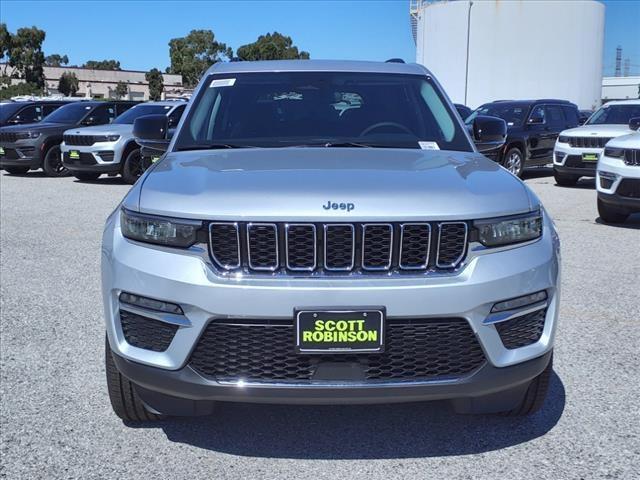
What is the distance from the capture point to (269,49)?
81.3 metres

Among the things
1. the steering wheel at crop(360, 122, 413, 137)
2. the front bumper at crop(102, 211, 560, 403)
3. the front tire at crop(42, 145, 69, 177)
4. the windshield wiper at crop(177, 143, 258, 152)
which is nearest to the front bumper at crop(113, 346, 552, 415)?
the front bumper at crop(102, 211, 560, 403)

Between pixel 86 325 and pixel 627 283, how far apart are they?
4.56 meters

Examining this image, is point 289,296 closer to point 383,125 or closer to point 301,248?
point 301,248

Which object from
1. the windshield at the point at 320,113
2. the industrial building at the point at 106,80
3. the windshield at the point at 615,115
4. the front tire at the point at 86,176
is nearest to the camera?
the windshield at the point at 320,113

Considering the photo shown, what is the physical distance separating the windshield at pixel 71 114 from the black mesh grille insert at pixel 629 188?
12095 millimetres

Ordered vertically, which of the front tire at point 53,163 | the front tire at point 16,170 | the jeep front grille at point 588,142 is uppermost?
the jeep front grille at point 588,142

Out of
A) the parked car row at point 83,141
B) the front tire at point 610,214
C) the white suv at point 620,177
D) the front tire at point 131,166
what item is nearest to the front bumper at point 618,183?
the white suv at point 620,177

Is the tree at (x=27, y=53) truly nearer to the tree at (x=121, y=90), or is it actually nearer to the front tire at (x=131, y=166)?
the tree at (x=121, y=90)

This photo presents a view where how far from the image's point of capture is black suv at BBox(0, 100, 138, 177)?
16.1 metres

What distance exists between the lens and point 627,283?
642cm

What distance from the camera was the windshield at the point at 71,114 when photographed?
16.6 metres

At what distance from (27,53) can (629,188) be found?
73.8 metres

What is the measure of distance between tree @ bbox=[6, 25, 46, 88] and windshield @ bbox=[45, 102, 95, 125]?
6115cm

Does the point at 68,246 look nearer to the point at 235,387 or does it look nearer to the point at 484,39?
the point at 235,387
